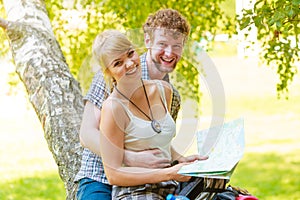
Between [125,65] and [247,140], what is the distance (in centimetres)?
592

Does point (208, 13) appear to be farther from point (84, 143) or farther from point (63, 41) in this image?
point (84, 143)

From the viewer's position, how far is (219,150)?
6.98 feet

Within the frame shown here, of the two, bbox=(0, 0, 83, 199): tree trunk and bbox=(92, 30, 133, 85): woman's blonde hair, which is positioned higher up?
bbox=(92, 30, 133, 85): woman's blonde hair

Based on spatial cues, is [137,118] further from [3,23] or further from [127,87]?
[3,23]

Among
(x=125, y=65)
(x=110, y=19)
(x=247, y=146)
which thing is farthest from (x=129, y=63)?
(x=247, y=146)

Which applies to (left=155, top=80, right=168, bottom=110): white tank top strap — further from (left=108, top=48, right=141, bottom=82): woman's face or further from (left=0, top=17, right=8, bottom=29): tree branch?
(left=0, top=17, right=8, bottom=29): tree branch

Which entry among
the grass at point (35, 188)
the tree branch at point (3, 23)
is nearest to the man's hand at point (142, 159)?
the tree branch at point (3, 23)

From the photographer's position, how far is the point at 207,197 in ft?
6.82

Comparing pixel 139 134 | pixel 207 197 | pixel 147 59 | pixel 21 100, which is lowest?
pixel 21 100

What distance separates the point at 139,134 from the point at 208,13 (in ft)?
9.03

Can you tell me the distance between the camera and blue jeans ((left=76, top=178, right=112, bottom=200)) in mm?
2354

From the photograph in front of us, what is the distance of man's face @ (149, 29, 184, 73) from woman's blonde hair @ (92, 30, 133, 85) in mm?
227

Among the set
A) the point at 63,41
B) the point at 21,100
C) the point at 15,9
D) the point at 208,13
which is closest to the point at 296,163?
the point at 208,13

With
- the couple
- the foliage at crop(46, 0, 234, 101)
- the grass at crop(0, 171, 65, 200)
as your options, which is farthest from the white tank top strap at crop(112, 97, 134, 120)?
the grass at crop(0, 171, 65, 200)
